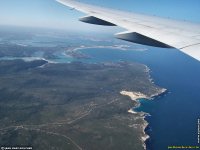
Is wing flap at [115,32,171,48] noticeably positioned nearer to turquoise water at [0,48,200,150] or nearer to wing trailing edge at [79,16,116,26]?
wing trailing edge at [79,16,116,26]

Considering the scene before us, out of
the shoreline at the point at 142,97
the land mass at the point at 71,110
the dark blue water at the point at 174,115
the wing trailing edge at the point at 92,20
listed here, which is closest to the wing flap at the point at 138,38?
the wing trailing edge at the point at 92,20

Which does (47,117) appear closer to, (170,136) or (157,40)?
(170,136)

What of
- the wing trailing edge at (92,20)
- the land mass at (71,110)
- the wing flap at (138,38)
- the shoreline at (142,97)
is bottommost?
the land mass at (71,110)

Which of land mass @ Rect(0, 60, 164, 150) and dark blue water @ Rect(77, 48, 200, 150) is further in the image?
land mass @ Rect(0, 60, 164, 150)

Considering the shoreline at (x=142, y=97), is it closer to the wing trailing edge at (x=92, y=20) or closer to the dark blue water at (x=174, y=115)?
the dark blue water at (x=174, y=115)

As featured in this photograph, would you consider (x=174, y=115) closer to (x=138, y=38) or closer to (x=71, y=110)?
(x=71, y=110)

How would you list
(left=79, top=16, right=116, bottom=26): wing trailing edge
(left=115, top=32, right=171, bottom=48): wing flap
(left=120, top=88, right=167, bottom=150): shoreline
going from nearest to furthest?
(left=115, top=32, right=171, bottom=48): wing flap → (left=79, top=16, right=116, bottom=26): wing trailing edge → (left=120, top=88, right=167, bottom=150): shoreline

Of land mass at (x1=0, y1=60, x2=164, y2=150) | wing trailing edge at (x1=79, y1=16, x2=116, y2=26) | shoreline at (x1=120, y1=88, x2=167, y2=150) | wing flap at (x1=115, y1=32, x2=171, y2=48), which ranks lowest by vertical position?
land mass at (x1=0, y1=60, x2=164, y2=150)

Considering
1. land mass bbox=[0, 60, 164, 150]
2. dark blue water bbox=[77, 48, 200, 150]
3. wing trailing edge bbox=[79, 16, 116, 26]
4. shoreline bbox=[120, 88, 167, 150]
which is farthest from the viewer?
shoreline bbox=[120, 88, 167, 150]

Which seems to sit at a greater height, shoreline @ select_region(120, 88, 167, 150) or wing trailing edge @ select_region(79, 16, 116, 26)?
wing trailing edge @ select_region(79, 16, 116, 26)

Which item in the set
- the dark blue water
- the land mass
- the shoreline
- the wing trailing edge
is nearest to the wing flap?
the wing trailing edge

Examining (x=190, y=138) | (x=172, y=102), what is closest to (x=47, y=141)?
(x=190, y=138)
